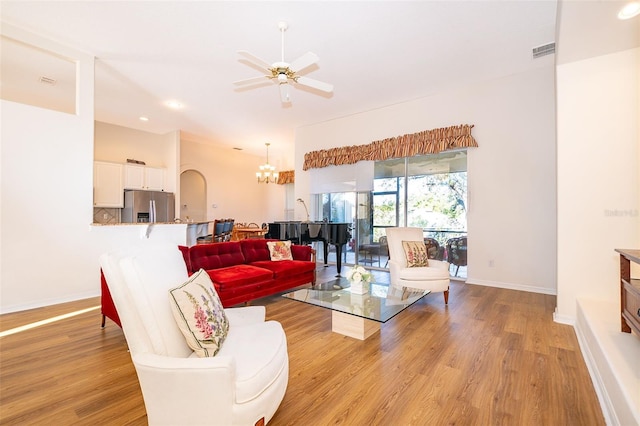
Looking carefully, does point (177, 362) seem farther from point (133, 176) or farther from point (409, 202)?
point (133, 176)

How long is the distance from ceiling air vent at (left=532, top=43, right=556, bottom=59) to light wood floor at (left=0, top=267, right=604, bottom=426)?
3.42m

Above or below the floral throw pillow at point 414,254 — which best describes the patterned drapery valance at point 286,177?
above

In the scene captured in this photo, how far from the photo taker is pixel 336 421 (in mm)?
1643

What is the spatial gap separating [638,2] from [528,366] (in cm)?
290

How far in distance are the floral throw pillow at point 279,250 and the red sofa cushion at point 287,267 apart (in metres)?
0.11

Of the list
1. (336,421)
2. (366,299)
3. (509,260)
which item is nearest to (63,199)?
(366,299)

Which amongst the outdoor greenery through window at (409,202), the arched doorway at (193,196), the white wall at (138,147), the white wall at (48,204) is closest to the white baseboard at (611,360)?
the outdoor greenery through window at (409,202)

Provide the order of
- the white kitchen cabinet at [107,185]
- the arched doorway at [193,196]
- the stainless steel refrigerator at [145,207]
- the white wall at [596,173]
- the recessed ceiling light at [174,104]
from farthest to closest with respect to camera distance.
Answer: the arched doorway at [193,196] → the stainless steel refrigerator at [145,207] → the white kitchen cabinet at [107,185] → the recessed ceiling light at [174,104] → the white wall at [596,173]

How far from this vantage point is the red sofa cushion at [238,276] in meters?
3.27

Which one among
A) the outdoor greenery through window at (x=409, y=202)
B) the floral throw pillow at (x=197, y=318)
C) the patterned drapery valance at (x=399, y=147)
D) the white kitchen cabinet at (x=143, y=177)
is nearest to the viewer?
the floral throw pillow at (x=197, y=318)

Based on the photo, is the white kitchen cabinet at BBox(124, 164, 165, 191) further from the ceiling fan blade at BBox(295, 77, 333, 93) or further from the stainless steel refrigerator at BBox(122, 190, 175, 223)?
the ceiling fan blade at BBox(295, 77, 333, 93)

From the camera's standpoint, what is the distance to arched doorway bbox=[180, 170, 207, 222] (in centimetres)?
852

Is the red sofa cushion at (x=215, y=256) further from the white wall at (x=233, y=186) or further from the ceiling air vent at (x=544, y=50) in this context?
the white wall at (x=233, y=186)

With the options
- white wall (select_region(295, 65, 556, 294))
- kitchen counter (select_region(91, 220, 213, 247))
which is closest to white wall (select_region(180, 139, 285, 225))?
kitchen counter (select_region(91, 220, 213, 247))
